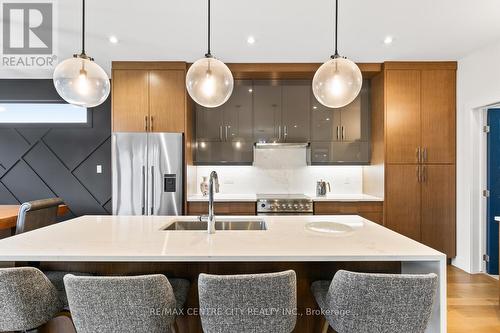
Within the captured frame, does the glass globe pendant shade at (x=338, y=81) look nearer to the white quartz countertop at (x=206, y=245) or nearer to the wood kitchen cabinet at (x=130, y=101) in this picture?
the white quartz countertop at (x=206, y=245)

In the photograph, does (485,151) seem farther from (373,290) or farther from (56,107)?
(56,107)

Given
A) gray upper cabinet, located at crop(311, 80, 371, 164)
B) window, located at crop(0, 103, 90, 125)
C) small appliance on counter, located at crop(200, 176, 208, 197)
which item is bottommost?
small appliance on counter, located at crop(200, 176, 208, 197)

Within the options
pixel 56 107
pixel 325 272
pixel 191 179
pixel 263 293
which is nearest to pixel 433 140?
pixel 325 272

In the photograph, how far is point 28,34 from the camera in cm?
288

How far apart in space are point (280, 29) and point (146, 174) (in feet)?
7.26

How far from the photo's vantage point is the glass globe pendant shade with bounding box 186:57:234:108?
6.13ft

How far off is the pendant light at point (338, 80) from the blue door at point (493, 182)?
272 centimetres

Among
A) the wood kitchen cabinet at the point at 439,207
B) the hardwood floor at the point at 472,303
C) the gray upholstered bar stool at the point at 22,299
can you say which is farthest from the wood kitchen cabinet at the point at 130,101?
the hardwood floor at the point at 472,303

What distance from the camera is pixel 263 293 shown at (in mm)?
1191

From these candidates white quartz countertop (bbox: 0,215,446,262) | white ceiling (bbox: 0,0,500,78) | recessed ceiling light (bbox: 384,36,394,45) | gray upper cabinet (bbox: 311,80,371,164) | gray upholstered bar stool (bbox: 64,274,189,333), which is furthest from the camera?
gray upper cabinet (bbox: 311,80,371,164)

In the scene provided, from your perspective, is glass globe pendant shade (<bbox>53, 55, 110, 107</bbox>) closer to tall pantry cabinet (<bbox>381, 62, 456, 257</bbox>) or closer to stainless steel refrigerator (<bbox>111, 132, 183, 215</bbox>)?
stainless steel refrigerator (<bbox>111, 132, 183, 215</bbox>)

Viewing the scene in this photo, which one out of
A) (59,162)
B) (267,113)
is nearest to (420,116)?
(267,113)

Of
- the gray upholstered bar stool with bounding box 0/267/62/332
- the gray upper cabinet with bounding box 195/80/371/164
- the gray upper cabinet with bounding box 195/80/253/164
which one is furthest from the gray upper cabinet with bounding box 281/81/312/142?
the gray upholstered bar stool with bounding box 0/267/62/332

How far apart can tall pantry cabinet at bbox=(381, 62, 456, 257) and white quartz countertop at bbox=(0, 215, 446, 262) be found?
200 centimetres
